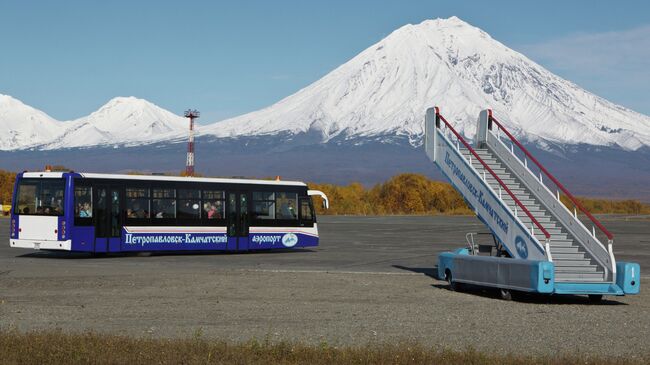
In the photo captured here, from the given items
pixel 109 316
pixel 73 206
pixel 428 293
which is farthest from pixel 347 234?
pixel 109 316

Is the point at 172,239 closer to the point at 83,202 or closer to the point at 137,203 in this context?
the point at 137,203

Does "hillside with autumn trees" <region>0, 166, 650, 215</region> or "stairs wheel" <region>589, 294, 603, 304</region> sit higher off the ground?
"hillside with autumn trees" <region>0, 166, 650, 215</region>

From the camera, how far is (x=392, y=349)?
12422mm

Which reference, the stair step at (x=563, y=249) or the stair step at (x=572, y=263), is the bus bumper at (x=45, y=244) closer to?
the stair step at (x=563, y=249)

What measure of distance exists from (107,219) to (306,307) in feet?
45.2

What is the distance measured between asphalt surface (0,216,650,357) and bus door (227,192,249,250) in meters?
4.39

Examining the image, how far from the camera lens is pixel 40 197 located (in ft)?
97.1

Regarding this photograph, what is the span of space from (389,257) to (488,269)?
36.9 ft

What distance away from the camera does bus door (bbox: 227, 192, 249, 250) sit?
32.5 meters

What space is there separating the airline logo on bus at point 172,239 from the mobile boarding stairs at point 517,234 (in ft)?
34.2

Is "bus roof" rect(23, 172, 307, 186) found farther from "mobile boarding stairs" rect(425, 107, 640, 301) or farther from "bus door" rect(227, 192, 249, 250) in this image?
"mobile boarding stairs" rect(425, 107, 640, 301)

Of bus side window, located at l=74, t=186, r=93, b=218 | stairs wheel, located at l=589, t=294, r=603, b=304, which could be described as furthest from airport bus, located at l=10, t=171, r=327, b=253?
stairs wheel, located at l=589, t=294, r=603, b=304

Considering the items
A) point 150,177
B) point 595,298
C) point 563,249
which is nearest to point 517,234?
point 563,249

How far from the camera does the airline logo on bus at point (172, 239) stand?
30.3 m
